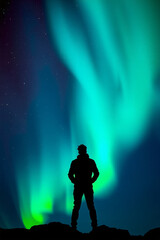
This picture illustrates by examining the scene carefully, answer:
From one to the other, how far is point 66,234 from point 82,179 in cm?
173

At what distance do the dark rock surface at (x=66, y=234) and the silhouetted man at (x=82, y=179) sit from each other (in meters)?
0.73

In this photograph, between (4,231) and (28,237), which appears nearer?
(28,237)

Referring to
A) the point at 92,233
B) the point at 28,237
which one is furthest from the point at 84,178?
the point at 28,237

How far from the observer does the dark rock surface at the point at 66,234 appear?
6020 mm

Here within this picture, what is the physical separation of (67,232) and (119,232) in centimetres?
128

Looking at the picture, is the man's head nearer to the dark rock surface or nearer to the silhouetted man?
the silhouetted man

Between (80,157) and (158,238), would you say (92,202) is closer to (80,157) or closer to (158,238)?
(80,157)

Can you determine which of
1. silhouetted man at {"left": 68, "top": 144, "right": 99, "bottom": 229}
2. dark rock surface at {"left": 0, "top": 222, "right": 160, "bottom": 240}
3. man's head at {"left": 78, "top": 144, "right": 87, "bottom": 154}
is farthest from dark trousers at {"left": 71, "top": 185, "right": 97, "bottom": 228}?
man's head at {"left": 78, "top": 144, "right": 87, "bottom": 154}

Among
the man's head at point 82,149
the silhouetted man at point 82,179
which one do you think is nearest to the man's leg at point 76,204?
the silhouetted man at point 82,179

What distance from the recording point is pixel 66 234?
614cm

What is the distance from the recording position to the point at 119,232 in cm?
635

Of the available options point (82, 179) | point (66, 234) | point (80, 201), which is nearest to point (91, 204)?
point (80, 201)

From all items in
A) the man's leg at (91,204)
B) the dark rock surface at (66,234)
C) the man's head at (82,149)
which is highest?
the man's head at (82,149)

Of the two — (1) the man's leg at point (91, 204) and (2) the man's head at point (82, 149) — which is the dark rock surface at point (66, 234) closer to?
(1) the man's leg at point (91, 204)
